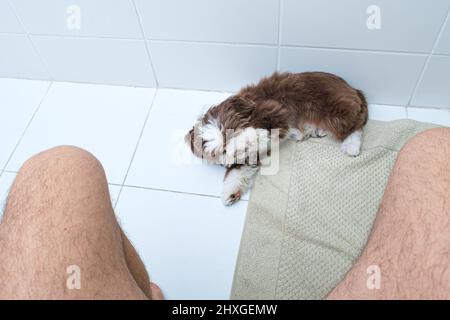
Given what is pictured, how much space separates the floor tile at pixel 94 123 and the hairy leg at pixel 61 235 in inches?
25.5

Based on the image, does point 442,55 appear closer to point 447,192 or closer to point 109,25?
point 447,192

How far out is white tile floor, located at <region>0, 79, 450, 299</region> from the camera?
1202mm

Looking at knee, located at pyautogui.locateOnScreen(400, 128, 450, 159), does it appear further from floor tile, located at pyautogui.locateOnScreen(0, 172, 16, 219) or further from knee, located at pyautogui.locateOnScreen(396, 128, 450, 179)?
floor tile, located at pyautogui.locateOnScreen(0, 172, 16, 219)

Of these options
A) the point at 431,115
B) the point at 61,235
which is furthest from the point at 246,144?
the point at 431,115

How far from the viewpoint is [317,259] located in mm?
1150

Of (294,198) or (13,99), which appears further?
(13,99)

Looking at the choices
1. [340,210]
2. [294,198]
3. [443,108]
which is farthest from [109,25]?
[443,108]

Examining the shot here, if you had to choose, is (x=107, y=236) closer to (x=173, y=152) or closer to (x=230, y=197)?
(x=230, y=197)

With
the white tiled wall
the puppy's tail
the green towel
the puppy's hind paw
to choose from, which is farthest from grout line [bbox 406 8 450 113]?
the puppy's hind paw

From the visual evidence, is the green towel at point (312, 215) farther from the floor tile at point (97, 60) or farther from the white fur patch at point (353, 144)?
the floor tile at point (97, 60)

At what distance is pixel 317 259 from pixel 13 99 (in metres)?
1.56

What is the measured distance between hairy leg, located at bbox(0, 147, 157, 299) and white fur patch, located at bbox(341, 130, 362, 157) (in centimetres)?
90

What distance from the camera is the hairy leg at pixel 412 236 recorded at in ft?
1.91

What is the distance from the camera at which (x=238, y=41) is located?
138cm
